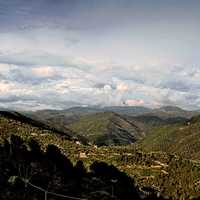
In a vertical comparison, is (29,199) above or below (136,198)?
above

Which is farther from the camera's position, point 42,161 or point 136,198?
point 136,198

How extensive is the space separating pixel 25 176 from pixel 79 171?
198 ft

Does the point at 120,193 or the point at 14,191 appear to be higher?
the point at 14,191

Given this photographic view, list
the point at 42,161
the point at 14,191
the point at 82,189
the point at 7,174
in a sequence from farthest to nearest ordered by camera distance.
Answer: the point at 42,161 → the point at 82,189 → the point at 7,174 → the point at 14,191

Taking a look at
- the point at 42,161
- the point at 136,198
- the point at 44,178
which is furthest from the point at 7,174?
the point at 136,198

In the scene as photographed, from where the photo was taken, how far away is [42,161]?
A: 154 metres

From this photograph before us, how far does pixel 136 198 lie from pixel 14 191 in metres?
106

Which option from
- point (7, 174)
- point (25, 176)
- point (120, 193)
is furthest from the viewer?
point (120, 193)

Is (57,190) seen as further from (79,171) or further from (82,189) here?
(79,171)

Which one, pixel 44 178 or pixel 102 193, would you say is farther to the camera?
pixel 102 193

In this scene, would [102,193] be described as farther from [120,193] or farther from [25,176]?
[120,193]

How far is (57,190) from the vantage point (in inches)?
4483

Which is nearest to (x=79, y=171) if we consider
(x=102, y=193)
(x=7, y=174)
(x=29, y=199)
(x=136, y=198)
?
(x=136, y=198)

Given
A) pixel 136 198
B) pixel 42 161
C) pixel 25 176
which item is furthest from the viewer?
pixel 136 198
